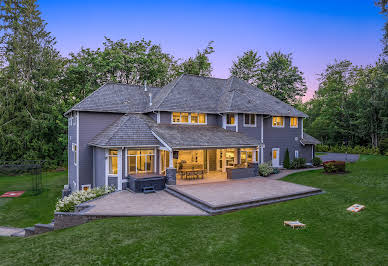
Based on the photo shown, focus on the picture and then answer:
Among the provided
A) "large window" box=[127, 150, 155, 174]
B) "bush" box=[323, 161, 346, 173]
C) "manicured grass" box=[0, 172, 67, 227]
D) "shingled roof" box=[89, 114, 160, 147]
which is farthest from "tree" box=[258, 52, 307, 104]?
"manicured grass" box=[0, 172, 67, 227]

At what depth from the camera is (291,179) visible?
18.0m

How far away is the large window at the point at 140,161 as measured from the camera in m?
15.6

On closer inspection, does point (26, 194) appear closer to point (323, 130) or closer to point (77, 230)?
point (77, 230)

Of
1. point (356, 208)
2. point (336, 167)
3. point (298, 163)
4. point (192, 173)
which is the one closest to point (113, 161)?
point (192, 173)

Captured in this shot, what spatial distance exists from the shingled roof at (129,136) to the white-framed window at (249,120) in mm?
8258

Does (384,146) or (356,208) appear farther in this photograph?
(384,146)

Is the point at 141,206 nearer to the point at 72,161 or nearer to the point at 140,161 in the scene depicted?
the point at 140,161

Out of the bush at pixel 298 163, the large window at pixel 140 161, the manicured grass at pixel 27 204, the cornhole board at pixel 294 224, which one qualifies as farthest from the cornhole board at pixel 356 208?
the manicured grass at pixel 27 204

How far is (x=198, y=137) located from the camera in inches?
667

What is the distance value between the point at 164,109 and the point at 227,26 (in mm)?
13440

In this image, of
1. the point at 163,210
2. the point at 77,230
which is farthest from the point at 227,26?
the point at 77,230

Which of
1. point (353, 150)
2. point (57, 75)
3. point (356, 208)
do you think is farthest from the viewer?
point (353, 150)

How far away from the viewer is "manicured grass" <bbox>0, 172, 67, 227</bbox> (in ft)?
47.9

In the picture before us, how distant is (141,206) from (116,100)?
1142cm
